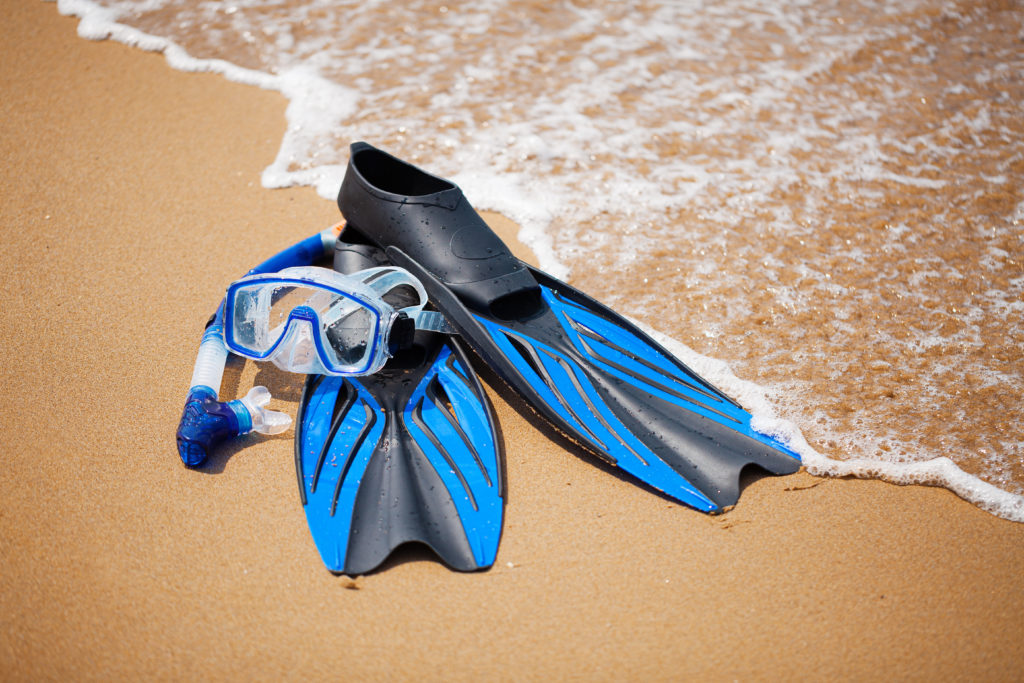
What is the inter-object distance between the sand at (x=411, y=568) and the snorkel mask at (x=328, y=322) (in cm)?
22

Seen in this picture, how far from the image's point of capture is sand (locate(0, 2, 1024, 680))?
181 cm

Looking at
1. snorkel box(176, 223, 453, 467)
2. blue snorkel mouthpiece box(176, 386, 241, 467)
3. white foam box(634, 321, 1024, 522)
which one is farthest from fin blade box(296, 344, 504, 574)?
white foam box(634, 321, 1024, 522)

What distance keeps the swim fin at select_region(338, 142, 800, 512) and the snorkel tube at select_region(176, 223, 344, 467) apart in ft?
2.07

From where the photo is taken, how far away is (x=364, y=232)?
Answer: 2.69 m

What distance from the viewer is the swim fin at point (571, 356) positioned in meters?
2.29

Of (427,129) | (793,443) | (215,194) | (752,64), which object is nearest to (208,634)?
(793,443)

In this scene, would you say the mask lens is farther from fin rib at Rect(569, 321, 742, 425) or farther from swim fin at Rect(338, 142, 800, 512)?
fin rib at Rect(569, 321, 742, 425)

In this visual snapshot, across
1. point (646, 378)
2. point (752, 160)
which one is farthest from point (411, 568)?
point (752, 160)

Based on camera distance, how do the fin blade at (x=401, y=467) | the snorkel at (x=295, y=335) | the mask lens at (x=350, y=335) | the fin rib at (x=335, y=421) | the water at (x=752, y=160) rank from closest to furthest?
the fin blade at (x=401, y=467) < the fin rib at (x=335, y=421) < the snorkel at (x=295, y=335) < the mask lens at (x=350, y=335) < the water at (x=752, y=160)

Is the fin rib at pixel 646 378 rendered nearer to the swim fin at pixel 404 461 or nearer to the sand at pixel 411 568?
the sand at pixel 411 568

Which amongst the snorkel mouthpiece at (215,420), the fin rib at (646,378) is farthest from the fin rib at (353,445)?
the fin rib at (646,378)

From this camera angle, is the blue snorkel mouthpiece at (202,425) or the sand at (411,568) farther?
the blue snorkel mouthpiece at (202,425)

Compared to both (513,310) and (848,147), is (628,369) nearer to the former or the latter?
(513,310)

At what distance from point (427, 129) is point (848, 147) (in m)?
2.25
